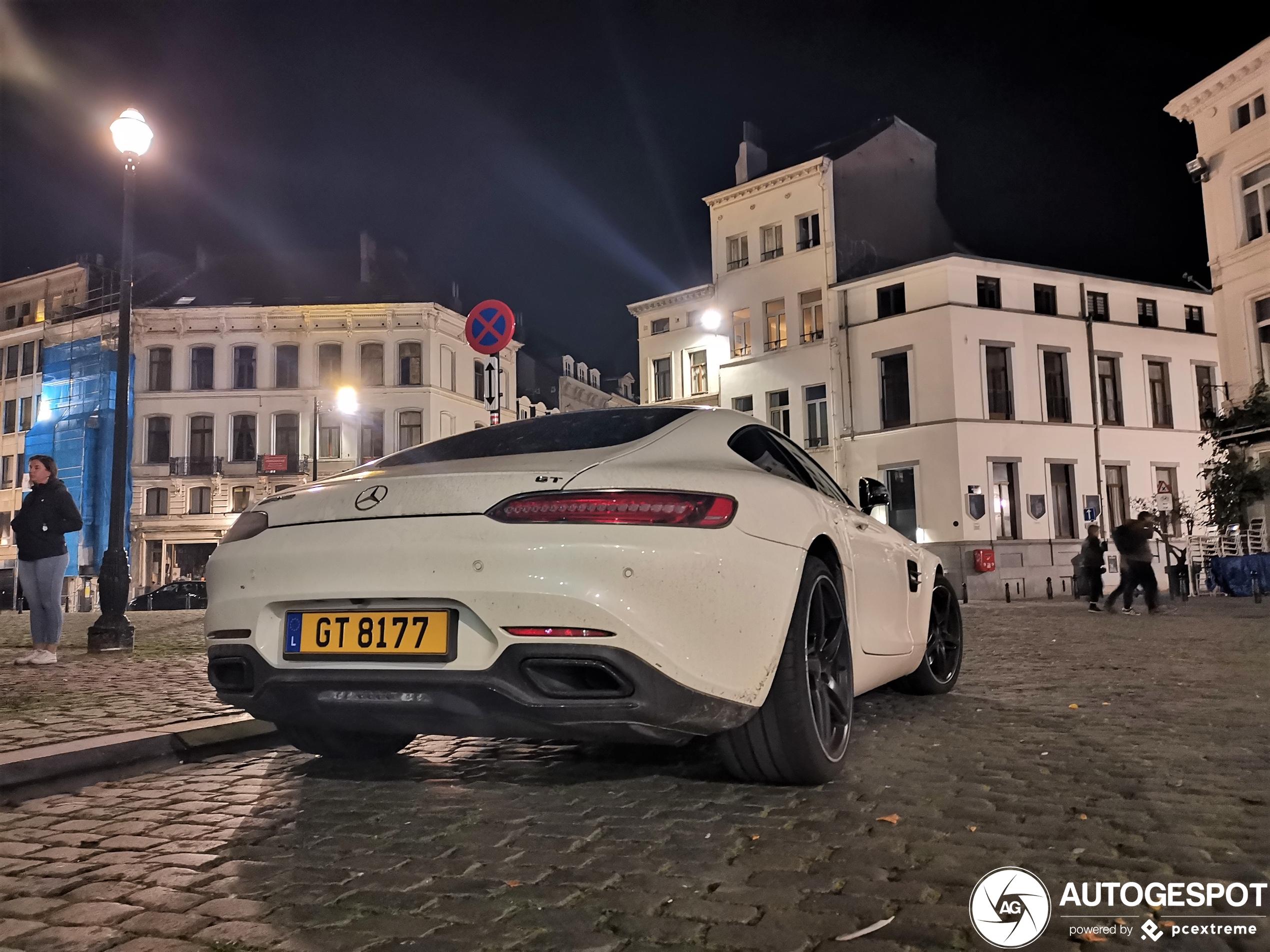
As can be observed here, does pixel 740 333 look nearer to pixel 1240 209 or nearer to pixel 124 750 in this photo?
pixel 1240 209

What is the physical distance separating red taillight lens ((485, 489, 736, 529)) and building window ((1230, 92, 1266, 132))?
25.4 meters

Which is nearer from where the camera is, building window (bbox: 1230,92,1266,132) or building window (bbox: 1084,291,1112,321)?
building window (bbox: 1230,92,1266,132)

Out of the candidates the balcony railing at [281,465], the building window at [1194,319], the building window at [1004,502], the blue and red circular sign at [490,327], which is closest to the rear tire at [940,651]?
the blue and red circular sign at [490,327]

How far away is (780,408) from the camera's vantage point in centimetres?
3694

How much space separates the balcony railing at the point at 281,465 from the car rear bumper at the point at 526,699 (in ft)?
136

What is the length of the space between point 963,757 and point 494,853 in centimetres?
223

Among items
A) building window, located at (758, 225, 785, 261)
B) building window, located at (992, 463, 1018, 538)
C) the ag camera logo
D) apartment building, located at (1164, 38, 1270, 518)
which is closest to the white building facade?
building window, located at (758, 225, 785, 261)

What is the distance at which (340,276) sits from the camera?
46.8 m

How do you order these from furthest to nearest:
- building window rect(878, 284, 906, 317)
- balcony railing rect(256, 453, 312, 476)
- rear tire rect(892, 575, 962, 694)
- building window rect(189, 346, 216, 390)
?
1. building window rect(189, 346, 216, 390)
2. balcony railing rect(256, 453, 312, 476)
3. building window rect(878, 284, 906, 317)
4. rear tire rect(892, 575, 962, 694)

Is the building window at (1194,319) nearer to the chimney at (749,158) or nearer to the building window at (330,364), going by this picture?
the chimney at (749,158)

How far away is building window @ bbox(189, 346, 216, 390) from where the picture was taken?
43.9 m

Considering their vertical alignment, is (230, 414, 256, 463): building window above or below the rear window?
above

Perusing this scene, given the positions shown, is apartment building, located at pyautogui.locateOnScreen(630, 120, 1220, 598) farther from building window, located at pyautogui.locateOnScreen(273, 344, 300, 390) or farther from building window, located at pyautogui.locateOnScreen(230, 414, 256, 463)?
building window, located at pyautogui.locateOnScreen(230, 414, 256, 463)

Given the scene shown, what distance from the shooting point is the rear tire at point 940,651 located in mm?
5965
